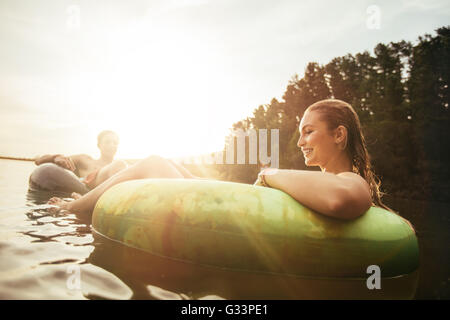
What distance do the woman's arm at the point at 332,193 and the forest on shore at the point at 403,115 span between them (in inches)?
786

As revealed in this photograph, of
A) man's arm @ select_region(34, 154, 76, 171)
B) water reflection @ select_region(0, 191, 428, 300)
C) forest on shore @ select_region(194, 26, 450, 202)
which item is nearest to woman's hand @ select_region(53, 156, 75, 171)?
man's arm @ select_region(34, 154, 76, 171)

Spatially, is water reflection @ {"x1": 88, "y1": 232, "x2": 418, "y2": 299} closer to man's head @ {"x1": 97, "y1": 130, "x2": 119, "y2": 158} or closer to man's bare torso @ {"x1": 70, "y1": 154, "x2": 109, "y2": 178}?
man's head @ {"x1": 97, "y1": 130, "x2": 119, "y2": 158}

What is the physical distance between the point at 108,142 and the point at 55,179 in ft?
4.68

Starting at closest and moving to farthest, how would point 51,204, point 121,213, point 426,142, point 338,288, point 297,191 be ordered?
1. point 338,288
2. point 297,191
3. point 121,213
4. point 51,204
5. point 426,142

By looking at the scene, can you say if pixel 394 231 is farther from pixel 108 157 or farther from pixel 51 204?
pixel 108 157

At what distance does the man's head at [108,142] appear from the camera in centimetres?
669

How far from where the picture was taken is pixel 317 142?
2.48m

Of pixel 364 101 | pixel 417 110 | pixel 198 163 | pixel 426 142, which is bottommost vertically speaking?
pixel 198 163

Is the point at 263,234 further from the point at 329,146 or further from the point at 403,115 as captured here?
the point at 403,115

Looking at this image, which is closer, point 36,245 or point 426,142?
point 36,245

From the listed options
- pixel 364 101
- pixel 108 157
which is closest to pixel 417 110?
pixel 364 101

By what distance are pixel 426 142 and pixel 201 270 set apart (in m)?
30.7

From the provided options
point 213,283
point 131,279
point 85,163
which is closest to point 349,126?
point 213,283

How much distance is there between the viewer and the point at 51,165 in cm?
634
